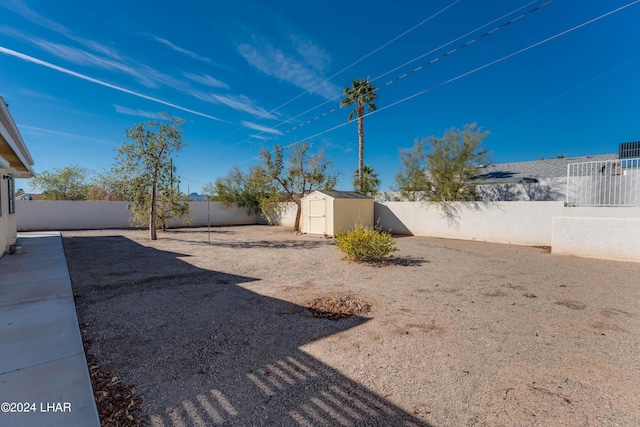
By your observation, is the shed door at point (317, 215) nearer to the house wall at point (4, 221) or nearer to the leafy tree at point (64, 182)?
the house wall at point (4, 221)

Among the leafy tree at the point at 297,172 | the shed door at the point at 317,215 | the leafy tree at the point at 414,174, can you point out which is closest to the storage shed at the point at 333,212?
the shed door at the point at 317,215

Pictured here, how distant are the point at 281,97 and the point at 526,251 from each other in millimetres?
11851

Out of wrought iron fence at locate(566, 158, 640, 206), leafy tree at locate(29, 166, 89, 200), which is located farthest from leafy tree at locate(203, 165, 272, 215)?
wrought iron fence at locate(566, 158, 640, 206)

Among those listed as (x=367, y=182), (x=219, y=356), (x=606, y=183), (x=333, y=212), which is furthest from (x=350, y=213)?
(x=219, y=356)

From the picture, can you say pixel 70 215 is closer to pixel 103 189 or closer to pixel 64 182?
pixel 103 189

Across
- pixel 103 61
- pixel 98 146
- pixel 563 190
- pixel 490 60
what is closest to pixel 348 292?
pixel 490 60

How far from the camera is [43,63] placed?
7906mm

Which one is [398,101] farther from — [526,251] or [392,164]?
[526,251]

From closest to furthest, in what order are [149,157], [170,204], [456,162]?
[149,157]
[456,162]
[170,204]

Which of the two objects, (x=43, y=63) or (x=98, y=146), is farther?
(x=98, y=146)

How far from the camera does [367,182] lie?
17.9 m

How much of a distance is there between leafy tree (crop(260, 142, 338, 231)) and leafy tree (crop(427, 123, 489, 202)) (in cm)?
551

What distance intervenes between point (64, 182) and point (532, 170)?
32.2 meters

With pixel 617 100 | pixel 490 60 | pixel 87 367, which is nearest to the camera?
pixel 87 367
